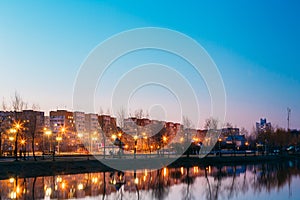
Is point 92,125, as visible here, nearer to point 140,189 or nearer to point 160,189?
point 160,189

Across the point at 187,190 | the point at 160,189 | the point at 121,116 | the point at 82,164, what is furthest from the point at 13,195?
the point at 121,116

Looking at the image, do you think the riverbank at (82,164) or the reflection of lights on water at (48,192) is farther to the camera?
the riverbank at (82,164)

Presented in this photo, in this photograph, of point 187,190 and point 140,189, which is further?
point 187,190

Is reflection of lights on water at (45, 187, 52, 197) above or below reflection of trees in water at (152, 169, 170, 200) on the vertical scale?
above

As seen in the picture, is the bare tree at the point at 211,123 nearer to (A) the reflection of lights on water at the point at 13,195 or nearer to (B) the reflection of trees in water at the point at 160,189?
(B) the reflection of trees in water at the point at 160,189

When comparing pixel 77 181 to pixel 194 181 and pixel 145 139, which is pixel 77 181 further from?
pixel 145 139

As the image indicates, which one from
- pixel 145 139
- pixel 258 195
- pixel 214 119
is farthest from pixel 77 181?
pixel 214 119

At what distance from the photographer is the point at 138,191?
2884cm

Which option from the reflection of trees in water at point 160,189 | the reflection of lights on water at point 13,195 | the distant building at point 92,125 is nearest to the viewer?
the reflection of lights on water at point 13,195

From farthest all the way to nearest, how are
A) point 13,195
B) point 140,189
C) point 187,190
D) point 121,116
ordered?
point 121,116, point 187,190, point 140,189, point 13,195

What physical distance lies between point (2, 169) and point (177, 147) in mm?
38426

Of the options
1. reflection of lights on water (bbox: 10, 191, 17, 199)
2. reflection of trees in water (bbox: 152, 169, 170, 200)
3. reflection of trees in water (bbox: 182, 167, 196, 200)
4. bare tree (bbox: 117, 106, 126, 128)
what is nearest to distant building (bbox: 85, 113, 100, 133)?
bare tree (bbox: 117, 106, 126, 128)

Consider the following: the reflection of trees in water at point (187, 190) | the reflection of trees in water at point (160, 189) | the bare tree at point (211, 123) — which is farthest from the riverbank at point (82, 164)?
the bare tree at point (211, 123)

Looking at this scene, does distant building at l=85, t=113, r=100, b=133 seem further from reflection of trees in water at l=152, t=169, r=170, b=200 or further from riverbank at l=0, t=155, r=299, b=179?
reflection of trees in water at l=152, t=169, r=170, b=200
